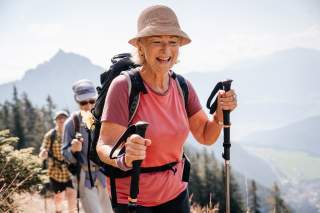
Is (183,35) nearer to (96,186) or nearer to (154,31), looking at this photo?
(154,31)

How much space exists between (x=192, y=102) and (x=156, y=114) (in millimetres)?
556

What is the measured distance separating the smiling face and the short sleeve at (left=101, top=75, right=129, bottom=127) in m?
0.28

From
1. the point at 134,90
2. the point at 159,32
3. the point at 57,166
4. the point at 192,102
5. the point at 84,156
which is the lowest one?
the point at 57,166

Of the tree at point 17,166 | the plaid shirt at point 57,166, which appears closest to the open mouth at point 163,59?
the tree at point 17,166

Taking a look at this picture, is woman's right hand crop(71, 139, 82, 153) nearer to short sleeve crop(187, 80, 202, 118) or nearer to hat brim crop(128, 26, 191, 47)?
short sleeve crop(187, 80, 202, 118)

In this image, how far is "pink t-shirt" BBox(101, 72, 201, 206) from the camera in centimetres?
263

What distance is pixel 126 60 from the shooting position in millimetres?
3074

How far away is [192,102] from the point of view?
3.22 metres

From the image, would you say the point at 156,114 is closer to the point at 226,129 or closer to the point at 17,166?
the point at 226,129

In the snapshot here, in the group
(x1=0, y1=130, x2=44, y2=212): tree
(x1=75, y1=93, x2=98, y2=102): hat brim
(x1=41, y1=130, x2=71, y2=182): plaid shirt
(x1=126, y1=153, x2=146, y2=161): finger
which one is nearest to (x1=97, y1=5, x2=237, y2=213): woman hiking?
(x1=126, y1=153, x2=146, y2=161): finger

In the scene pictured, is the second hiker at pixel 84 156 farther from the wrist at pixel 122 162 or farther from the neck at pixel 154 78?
the wrist at pixel 122 162

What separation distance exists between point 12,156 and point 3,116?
50.1 metres

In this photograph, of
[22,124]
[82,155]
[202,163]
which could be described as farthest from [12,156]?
[202,163]

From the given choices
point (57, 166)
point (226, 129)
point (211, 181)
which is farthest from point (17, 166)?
point (211, 181)
